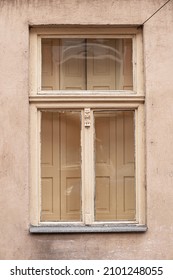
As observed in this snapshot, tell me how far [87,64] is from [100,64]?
15 centimetres

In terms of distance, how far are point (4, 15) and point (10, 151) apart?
149cm

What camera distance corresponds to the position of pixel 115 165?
7.76 metres

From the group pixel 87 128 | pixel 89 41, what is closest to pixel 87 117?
pixel 87 128

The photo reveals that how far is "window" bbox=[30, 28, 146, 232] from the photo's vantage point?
7629 mm

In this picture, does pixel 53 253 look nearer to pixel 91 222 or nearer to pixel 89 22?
pixel 91 222

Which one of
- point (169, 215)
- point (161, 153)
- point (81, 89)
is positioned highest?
point (81, 89)

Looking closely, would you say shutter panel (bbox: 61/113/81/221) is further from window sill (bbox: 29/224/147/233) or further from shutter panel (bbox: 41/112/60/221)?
window sill (bbox: 29/224/147/233)

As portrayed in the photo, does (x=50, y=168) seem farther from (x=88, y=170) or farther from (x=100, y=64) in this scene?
(x=100, y=64)

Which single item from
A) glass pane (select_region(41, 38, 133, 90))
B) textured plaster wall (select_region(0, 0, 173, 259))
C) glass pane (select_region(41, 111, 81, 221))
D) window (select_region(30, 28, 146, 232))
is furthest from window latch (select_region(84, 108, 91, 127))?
textured plaster wall (select_region(0, 0, 173, 259))

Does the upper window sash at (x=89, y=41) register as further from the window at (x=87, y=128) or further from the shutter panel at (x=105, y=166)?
the shutter panel at (x=105, y=166)

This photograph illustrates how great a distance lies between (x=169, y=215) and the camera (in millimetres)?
7508

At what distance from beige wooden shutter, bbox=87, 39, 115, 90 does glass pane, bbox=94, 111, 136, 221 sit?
0.34m

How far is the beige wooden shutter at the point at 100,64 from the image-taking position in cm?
777

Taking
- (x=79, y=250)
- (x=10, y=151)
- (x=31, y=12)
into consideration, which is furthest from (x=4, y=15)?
(x=79, y=250)
